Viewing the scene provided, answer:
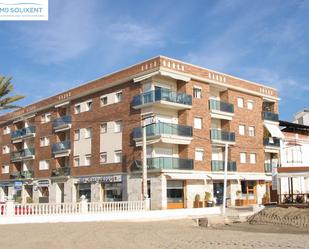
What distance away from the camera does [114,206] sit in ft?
95.3

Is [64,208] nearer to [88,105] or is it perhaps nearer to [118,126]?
[118,126]

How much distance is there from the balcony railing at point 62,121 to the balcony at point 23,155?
6200mm

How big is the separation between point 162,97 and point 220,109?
26.5ft

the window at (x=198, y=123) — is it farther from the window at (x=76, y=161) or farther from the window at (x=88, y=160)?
the window at (x=76, y=161)

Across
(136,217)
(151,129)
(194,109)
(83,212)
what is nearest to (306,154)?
(194,109)

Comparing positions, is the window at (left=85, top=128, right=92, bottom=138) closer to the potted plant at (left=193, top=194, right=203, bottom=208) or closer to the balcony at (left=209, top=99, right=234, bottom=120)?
the balcony at (left=209, top=99, right=234, bottom=120)

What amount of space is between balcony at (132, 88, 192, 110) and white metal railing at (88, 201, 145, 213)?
9.88 metres

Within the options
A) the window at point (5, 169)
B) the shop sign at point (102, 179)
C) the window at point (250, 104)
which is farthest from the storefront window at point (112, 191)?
the window at point (5, 169)

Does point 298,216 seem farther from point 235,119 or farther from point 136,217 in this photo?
point 235,119

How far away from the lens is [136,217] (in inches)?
1128

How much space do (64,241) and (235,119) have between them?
3187cm

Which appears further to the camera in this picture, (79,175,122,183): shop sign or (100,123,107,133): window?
(100,123,107,133): window

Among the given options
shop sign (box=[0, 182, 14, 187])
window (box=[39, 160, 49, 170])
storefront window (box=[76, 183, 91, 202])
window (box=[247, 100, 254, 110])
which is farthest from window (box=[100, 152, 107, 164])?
shop sign (box=[0, 182, 14, 187])

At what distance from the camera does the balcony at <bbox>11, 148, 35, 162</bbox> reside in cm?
5431
